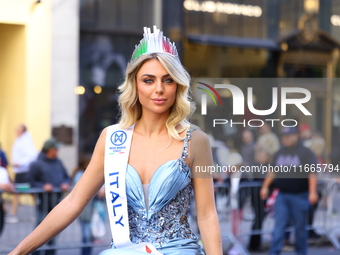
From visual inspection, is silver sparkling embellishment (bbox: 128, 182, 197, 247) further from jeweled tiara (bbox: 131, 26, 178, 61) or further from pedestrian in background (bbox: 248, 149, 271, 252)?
pedestrian in background (bbox: 248, 149, 271, 252)

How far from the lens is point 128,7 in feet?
49.3

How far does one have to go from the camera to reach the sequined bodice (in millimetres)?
2959

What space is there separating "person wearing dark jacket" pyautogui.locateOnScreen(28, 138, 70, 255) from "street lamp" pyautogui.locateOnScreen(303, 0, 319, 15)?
552 centimetres

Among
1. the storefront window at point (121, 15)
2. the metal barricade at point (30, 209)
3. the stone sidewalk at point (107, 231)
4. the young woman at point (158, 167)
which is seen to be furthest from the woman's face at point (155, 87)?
the storefront window at point (121, 15)

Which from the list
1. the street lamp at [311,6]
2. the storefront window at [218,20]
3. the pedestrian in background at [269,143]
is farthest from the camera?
the storefront window at [218,20]

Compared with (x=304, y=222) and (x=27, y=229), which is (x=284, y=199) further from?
(x=27, y=229)

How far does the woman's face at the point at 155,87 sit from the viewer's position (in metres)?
3.00

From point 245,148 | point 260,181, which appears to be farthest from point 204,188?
point 260,181

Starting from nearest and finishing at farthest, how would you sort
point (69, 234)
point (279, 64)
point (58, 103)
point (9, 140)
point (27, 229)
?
point (27, 229) → point (69, 234) → point (9, 140) → point (58, 103) → point (279, 64)

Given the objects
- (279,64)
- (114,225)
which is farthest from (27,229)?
(279,64)

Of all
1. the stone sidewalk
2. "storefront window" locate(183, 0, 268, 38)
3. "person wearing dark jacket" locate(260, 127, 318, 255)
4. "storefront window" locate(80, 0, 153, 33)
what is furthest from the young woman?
"storefront window" locate(183, 0, 268, 38)

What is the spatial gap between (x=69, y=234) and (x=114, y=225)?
740cm

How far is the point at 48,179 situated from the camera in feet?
30.4

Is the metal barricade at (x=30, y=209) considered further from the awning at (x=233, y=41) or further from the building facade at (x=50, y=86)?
the awning at (x=233, y=41)
